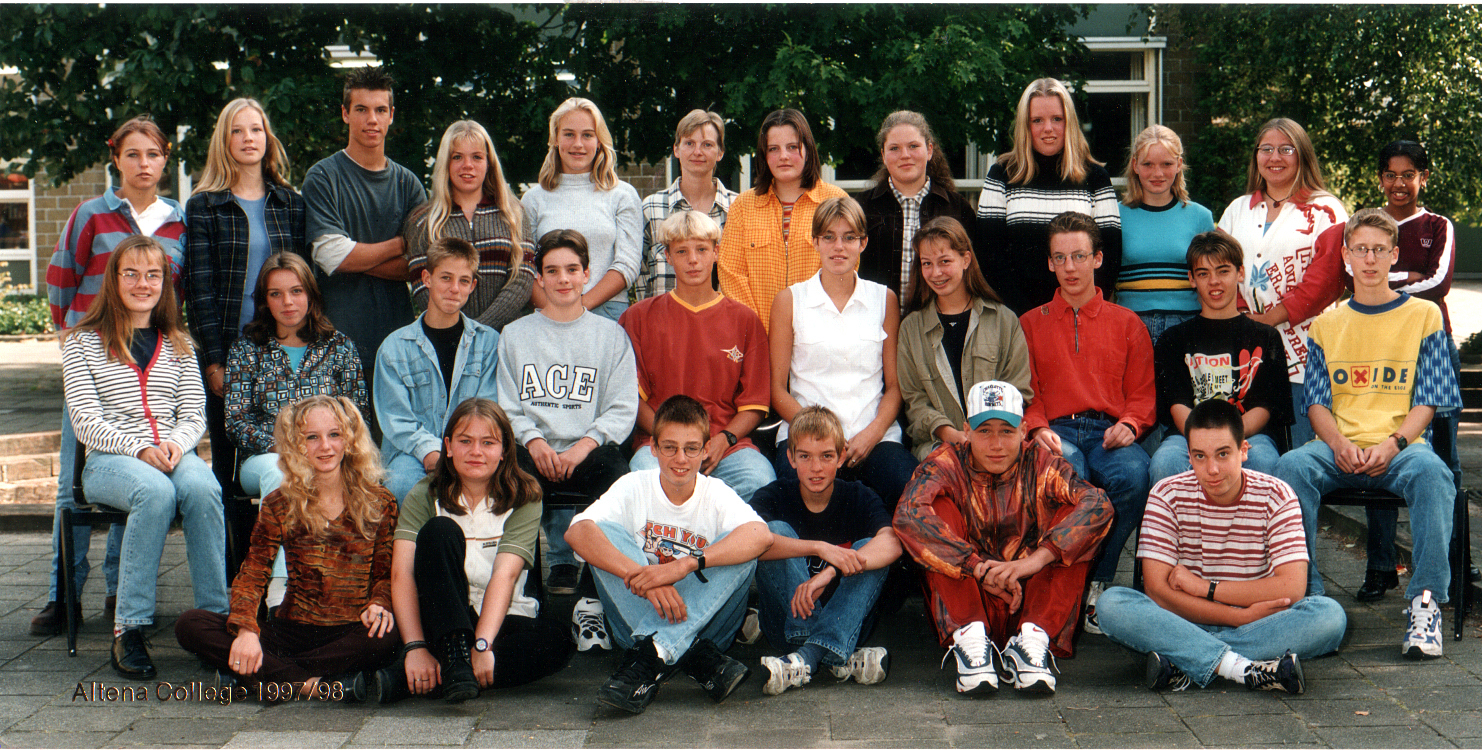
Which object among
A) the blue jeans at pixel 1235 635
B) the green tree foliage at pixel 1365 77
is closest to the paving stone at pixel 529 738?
the blue jeans at pixel 1235 635

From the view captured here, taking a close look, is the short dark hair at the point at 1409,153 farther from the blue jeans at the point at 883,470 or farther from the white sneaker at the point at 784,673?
the white sneaker at the point at 784,673

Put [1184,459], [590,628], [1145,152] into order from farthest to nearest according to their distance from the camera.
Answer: [1145,152] → [1184,459] → [590,628]

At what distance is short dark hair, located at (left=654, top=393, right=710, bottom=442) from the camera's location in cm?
429

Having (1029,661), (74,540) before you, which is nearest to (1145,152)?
(1029,661)

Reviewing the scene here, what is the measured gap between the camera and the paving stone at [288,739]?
357cm

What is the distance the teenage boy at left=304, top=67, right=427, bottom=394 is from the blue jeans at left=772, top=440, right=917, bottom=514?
187 cm

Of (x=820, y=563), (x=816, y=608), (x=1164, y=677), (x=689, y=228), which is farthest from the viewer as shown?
(x=689, y=228)

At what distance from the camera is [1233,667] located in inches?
156

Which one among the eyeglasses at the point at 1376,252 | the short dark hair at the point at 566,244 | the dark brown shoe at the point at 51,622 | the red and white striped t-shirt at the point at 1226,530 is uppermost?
the short dark hair at the point at 566,244

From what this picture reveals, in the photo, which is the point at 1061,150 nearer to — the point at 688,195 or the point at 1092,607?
the point at 688,195

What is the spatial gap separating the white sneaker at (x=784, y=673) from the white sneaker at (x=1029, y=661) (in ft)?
2.24

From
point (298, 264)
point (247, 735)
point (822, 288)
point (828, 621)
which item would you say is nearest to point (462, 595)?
point (247, 735)

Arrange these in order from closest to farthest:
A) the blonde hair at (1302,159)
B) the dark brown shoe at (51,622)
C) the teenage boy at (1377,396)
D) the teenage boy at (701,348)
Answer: the teenage boy at (1377,396)
the dark brown shoe at (51,622)
the teenage boy at (701,348)
the blonde hair at (1302,159)

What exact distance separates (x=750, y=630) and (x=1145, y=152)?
278 cm
